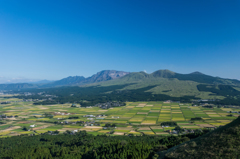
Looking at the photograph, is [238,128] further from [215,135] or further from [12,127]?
[12,127]

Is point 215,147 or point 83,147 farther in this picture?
point 83,147

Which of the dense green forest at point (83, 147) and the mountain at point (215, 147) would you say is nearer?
the mountain at point (215, 147)

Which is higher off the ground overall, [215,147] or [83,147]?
[215,147]

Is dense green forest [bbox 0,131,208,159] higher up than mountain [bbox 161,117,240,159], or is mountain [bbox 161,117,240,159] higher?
mountain [bbox 161,117,240,159]

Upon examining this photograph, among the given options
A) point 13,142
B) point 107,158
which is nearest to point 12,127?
point 13,142

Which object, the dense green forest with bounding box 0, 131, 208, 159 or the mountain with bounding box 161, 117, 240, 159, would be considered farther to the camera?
the dense green forest with bounding box 0, 131, 208, 159
